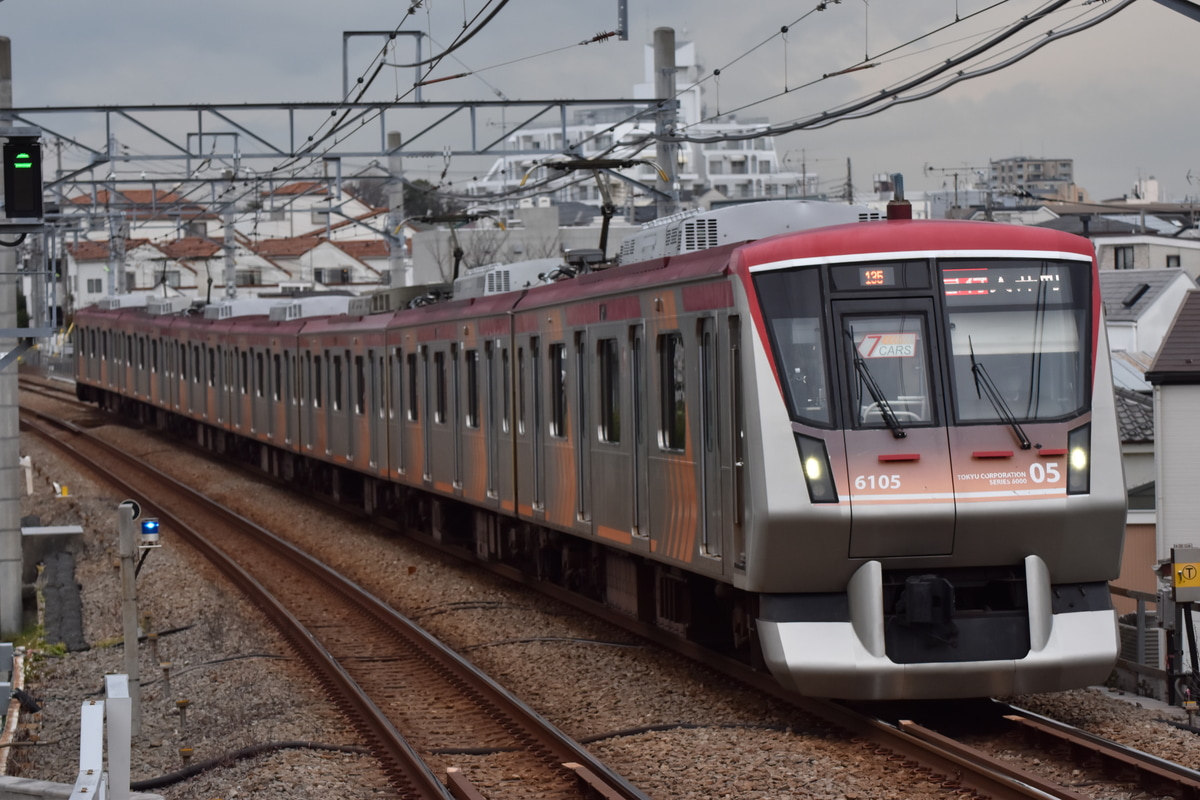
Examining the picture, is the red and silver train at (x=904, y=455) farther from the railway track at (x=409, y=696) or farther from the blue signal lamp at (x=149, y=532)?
the blue signal lamp at (x=149, y=532)

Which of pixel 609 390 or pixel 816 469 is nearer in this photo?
pixel 816 469

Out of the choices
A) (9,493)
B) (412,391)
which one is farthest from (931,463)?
(412,391)

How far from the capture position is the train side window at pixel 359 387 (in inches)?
835

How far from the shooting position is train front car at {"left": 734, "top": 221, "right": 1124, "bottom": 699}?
27.3ft

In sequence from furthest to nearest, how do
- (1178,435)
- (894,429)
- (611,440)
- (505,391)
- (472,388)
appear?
(1178,435), (472,388), (505,391), (611,440), (894,429)

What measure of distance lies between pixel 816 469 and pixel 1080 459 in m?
1.38

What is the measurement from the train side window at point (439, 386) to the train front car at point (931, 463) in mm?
8860

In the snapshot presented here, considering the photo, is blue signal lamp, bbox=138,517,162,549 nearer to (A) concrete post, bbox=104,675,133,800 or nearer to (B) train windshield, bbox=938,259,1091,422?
(A) concrete post, bbox=104,675,133,800

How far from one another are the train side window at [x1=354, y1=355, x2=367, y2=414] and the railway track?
8.64ft

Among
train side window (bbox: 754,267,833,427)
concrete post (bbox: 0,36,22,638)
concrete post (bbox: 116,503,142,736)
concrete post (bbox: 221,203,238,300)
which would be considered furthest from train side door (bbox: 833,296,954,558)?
concrete post (bbox: 221,203,238,300)

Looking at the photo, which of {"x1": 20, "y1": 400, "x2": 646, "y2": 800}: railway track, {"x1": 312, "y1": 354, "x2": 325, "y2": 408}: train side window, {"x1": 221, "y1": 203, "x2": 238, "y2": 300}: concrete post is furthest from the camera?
{"x1": 221, "y1": 203, "x2": 238, "y2": 300}: concrete post

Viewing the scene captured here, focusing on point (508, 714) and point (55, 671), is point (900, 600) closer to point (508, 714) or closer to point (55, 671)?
point (508, 714)

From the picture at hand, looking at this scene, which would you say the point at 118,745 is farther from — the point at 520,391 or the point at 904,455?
the point at 520,391

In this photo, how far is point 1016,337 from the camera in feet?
28.2
